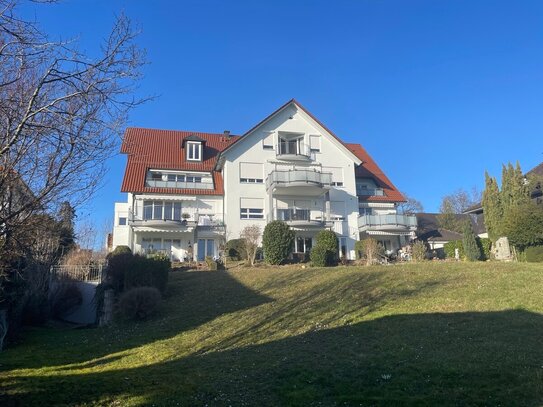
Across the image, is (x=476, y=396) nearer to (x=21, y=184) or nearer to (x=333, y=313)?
(x=333, y=313)

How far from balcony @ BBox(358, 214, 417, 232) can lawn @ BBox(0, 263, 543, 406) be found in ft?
57.0

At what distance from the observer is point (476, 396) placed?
711 cm

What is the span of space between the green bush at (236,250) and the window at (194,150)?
34.6 ft

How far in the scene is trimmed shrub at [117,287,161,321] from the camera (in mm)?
17141

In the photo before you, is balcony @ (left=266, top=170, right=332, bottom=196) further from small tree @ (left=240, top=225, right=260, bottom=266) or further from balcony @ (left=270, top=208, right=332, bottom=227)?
small tree @ (left=240, top=225, right=260, bottom=266)

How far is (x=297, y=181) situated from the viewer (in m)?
36.2

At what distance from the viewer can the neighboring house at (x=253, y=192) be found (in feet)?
118

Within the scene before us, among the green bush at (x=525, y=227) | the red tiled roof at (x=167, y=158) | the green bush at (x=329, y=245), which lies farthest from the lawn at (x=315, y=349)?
the red tiled roof at (x=167, y=158)

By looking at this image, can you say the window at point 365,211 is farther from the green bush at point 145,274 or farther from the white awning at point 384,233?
the green bush at point 145,274

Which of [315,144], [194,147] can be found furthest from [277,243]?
[194,147]

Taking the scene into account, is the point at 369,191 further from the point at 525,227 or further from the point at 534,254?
the point at 534,254

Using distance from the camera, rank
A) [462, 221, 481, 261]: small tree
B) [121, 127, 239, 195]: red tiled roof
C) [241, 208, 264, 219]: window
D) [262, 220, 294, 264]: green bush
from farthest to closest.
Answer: [241, 208, 264, 219]: window
[121, 127, 239, 195]: red tiled roof
[462, 221, 481, 261]: small tree
[262, 220, 294, 264]: green bush

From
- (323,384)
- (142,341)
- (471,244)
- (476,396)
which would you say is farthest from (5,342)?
(471,244)

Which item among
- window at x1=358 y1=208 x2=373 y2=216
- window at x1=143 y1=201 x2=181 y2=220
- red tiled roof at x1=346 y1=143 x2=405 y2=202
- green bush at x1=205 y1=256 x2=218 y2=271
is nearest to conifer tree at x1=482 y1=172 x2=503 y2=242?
red tiled roof at x1=346 y1=143 x2=405 y2=202
